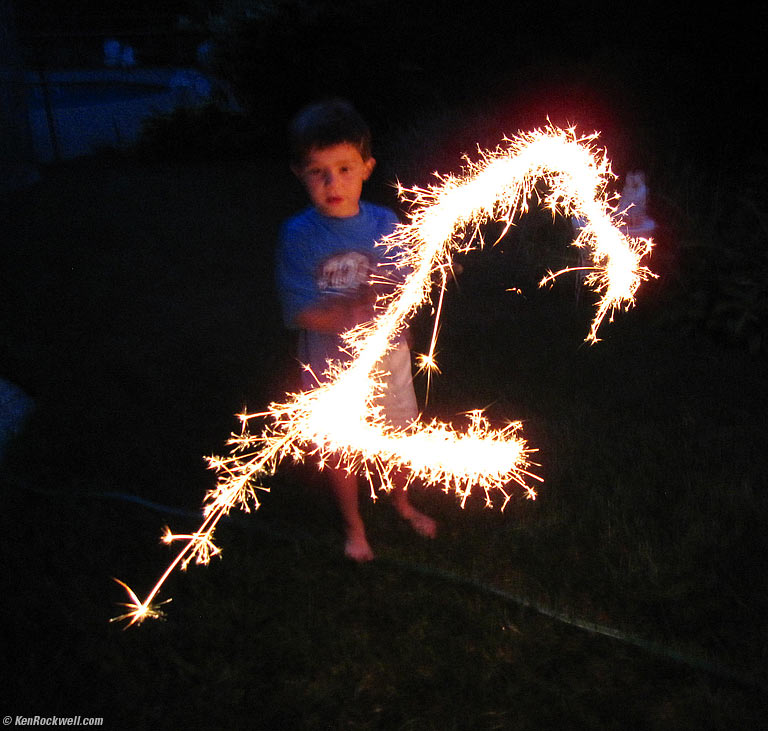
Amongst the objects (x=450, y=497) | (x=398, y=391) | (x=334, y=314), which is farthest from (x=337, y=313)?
(x=450, y=497)

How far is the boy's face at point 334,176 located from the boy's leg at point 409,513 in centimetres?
116

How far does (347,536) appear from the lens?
10.4ft

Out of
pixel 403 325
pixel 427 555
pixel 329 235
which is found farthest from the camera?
pixel 427 555

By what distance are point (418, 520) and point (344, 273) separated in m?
1.11

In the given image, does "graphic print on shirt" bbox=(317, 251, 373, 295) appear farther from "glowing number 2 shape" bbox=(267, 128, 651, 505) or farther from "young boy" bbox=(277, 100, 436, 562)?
"glowing number 2 shape" bbox=(267, 128, 651, 505)

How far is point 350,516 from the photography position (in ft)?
10.2

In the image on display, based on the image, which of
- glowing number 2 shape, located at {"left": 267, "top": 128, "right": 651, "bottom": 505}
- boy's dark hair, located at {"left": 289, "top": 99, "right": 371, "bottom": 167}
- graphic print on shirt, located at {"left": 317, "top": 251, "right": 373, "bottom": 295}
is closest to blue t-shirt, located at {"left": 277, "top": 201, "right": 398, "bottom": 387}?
graphic print on shirt, located at {"left": 317, "top": 251, "right": 373, "bottom": 295}

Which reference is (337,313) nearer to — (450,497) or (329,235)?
(329,235)

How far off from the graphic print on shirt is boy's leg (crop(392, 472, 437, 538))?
0.89 meters

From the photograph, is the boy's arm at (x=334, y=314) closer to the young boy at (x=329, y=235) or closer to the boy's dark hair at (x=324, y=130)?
the young boy at (x=329, y=235)

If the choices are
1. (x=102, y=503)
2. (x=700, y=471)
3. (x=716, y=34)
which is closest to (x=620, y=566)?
(x=700, y=471)

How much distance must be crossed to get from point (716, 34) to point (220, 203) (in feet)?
19.7

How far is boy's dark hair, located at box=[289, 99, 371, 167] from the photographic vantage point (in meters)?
2.68

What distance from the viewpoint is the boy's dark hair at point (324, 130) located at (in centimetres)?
268
